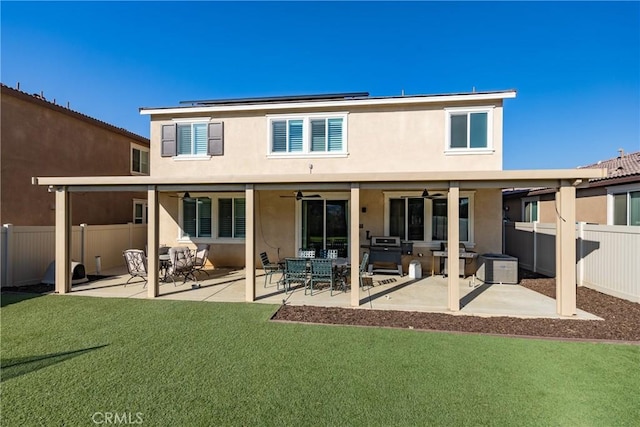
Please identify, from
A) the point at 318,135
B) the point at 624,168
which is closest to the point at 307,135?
the point at 318,135

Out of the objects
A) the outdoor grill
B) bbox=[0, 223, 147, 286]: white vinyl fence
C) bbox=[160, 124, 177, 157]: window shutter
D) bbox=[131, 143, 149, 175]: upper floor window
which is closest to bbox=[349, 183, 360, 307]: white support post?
the outdoor grill

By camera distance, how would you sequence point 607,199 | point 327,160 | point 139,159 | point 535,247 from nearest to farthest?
point 327,160
point 607,199
point 535,247
point 139,159

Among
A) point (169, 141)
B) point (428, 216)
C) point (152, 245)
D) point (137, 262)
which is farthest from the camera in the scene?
point (169, 141)

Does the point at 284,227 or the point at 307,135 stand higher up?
the point at 307,135

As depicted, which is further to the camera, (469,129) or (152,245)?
(469,129)

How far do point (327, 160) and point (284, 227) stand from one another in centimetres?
311

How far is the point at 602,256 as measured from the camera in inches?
331

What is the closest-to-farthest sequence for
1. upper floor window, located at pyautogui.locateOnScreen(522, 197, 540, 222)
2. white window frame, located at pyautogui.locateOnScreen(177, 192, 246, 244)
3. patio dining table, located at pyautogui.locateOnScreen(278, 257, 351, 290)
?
patio dining table, located at pyautogui.locateOnScreen(278, 257, 351, 290), white window frame, located at pyautogui.locateOnScreen(177, 192, 246, 244), upper floor window, located at pyautogui.locateOnScreen(522, 197, 540, 222)

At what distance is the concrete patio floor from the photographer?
6.95 metres

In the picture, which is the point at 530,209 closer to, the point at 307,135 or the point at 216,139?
the point at 307,135

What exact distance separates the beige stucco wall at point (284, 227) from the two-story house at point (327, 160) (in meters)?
0.04

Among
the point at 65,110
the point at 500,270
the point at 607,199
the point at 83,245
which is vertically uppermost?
the point at 65,110

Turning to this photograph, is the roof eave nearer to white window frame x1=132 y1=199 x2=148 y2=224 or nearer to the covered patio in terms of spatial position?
the covered patio

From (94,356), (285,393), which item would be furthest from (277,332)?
(94,356)
